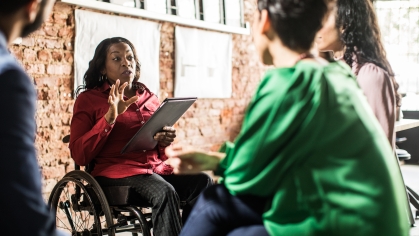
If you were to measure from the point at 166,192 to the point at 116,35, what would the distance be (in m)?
1.64

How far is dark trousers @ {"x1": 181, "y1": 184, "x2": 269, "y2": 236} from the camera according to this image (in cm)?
120

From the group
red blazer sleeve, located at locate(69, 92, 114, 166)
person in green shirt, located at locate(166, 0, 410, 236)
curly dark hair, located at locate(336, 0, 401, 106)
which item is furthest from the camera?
red blazer sleeve, located at locate(69, 92, 114, 166)

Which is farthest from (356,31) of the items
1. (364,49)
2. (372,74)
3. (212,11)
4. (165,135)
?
(212,11)

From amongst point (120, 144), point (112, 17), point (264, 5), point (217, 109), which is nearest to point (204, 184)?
point (120, 144)

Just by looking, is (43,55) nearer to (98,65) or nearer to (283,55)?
(98,65)

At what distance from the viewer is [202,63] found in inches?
174

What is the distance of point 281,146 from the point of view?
3.51 ft

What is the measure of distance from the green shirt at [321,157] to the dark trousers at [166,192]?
1.18 meters

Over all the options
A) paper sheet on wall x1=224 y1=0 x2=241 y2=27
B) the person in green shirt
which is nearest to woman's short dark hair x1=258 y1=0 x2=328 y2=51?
the person in green shirt

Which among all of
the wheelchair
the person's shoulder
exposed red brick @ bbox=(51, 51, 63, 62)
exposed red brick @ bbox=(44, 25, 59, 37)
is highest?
→ exposed red brick @ bbox=(44, 25, 59, 37)

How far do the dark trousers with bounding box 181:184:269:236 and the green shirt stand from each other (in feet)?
0.38

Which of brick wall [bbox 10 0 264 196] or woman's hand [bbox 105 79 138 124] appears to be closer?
woman's hand [bbox 105 79 138 124]

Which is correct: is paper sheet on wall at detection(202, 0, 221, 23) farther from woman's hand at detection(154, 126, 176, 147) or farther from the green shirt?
the green shirt

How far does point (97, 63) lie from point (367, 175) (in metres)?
1.80
